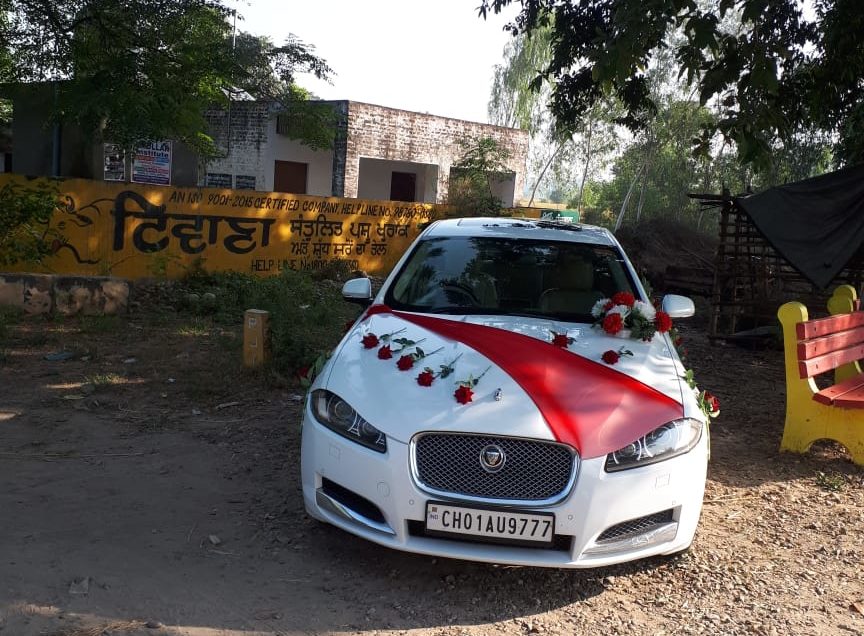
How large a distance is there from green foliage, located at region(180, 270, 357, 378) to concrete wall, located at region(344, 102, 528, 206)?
1332cm

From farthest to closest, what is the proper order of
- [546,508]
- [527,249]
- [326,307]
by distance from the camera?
1. [326,307]
2. [527,249]
3. [546,508]

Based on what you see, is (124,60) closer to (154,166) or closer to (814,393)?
(814,393)

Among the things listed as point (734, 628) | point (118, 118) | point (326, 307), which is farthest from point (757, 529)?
point (118, 118)

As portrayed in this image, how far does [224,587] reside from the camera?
377 cm

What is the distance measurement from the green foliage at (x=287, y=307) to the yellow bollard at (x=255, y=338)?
11cm

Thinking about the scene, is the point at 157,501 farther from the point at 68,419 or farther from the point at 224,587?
the point at 68,419

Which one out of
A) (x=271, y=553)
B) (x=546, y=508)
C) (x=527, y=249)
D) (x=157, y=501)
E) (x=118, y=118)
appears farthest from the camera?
(x=118, y=118)

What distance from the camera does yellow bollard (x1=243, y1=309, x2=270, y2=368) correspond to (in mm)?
7762

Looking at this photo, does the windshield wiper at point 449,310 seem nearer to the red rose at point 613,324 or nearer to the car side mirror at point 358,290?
the car side mirror at point 358,290

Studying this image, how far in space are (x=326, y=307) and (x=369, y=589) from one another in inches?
313

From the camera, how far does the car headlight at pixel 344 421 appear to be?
3.80 metres

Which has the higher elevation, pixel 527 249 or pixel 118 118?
pixel 118 118

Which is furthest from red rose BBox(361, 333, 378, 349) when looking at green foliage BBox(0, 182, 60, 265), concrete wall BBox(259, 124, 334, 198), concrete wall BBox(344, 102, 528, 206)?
concrete wall BBox(344, 102, 528, 206)

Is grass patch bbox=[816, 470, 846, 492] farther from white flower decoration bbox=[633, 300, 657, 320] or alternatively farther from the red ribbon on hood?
the red ribbon on hood
